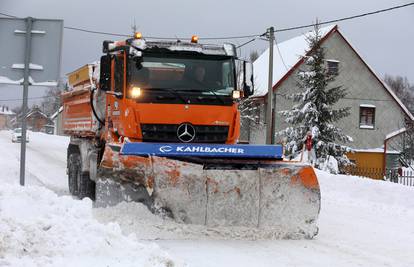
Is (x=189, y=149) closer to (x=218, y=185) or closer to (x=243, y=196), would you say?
(x=218, y=185)

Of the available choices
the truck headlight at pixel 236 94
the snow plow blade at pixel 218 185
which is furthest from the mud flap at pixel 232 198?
the truck headlight at pixel 236 94

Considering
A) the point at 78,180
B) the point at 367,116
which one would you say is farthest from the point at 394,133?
the point at 78,180

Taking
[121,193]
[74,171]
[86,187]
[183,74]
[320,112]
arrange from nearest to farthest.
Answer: [121,193] < [183,74] < [86,187] < [74,171] < [320,112]

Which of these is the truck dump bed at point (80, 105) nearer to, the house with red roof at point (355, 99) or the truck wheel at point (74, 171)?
the truck wheel at point (74, 171)

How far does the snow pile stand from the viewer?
14.4 ft

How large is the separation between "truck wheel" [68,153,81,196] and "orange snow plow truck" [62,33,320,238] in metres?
1.41

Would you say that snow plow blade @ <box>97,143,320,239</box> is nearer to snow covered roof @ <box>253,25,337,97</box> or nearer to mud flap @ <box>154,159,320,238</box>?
mud flap @ <box>154,159,320,238</box>

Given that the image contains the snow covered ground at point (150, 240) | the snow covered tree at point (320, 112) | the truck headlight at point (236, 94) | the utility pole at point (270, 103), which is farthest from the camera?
the snow covered tree at point (320, 112)

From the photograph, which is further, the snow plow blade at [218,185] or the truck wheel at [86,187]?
the truck wheel at [86,187]

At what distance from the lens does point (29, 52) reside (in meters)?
7.11

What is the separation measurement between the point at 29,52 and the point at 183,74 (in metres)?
2.17

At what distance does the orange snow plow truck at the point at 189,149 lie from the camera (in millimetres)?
6875

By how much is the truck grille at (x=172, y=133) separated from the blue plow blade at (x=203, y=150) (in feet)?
2.40

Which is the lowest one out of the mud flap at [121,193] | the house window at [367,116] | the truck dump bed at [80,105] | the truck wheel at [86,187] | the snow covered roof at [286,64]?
the truck wheel at [86,187]
